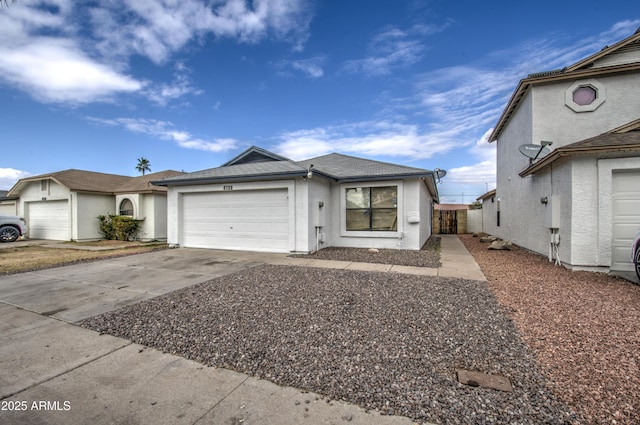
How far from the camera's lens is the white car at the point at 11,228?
45.0 feet

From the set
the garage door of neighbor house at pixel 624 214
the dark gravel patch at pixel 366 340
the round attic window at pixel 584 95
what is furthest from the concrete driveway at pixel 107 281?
the round attic window at pixel 584 95

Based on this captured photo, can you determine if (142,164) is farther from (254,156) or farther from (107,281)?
(107,281)

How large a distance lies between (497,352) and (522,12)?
11.2 m

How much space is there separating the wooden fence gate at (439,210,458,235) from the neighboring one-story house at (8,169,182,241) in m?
18.7

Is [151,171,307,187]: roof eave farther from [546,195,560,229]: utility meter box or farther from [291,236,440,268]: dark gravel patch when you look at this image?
[546,195,560,229]: utility meter box

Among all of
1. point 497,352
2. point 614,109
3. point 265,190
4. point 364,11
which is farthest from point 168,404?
point 614,109

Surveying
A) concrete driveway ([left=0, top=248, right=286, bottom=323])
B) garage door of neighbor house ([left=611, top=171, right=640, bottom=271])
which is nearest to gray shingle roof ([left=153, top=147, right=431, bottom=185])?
concrete driveway ([left=0, top=248, right=286, bottom=323])

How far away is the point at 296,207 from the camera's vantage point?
959cm

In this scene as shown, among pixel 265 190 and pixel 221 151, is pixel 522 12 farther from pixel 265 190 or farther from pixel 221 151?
pixel 221 151

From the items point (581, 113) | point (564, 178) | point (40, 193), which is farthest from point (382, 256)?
point (40, 193)

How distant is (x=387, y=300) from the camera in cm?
454

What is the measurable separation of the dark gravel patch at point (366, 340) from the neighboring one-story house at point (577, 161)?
3731 millimetres

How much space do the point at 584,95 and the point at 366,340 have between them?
40.7ft

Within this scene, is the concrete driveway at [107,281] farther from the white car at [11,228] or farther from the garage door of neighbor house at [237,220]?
the white car at [11,228]
